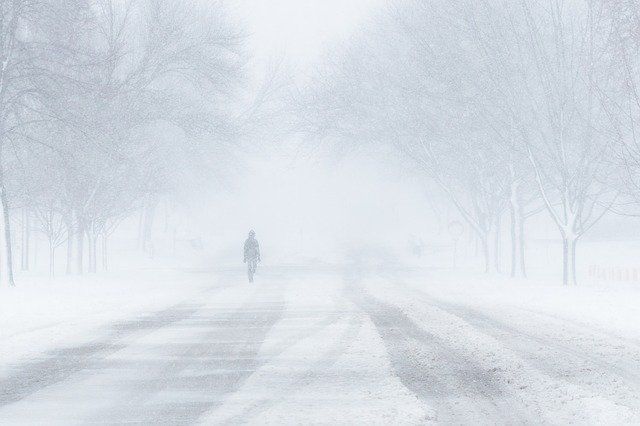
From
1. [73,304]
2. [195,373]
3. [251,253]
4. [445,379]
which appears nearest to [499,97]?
[251,253]

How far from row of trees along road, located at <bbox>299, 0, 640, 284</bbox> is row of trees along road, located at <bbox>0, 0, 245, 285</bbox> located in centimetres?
472

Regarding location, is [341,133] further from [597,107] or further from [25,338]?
[25,338]

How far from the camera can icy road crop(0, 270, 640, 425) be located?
738 cm

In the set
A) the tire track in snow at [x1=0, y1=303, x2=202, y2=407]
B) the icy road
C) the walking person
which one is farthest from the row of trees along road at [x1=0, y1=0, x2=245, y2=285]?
the tire track in snow at [x1=0, y1=303, x2=202, y2=407]

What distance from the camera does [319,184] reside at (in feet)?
574

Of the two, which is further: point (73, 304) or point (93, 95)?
point (93, 95)

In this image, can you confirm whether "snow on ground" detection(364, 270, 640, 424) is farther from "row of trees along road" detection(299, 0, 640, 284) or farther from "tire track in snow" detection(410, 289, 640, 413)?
"row of trees along road" detection(299, 0, 640, 284)

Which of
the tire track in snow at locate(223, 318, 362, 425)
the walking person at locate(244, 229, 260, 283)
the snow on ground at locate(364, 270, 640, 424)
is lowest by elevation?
the snow on ground at locate(364, 270, 640, 424)

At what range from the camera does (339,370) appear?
9633 mm

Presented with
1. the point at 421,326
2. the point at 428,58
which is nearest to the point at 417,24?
the point at 428,58

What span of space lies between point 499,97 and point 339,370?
20.2m

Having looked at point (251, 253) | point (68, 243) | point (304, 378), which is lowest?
point (304, 378)

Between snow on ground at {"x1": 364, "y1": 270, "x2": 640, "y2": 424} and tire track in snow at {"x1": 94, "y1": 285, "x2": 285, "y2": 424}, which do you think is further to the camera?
snow on ground at {"x1": 364, "y1": 270, "x2": 640, "y2": 424}

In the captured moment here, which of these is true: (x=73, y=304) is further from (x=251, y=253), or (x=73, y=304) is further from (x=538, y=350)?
(x=538, y=350)
